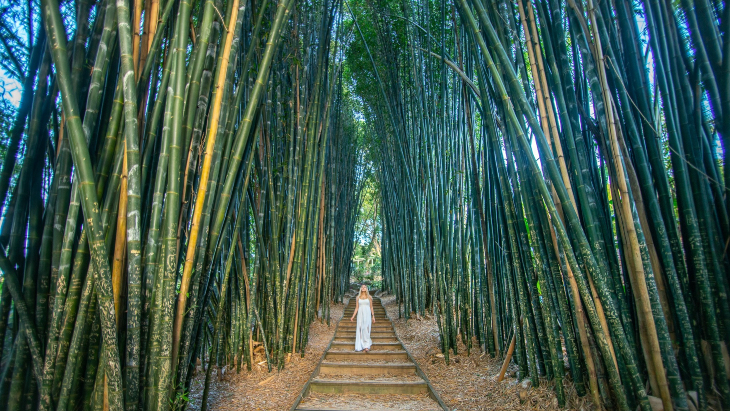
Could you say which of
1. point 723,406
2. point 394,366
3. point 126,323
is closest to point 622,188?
point 723,406

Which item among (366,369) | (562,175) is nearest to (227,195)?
(562,175)

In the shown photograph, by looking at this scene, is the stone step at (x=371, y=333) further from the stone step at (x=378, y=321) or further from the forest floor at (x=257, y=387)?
the forest floor at (x=257, y=387)

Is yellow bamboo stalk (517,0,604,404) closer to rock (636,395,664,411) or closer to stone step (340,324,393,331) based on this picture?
rock (636,395,664,411)

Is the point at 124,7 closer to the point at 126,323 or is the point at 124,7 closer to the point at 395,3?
the point at 126,323

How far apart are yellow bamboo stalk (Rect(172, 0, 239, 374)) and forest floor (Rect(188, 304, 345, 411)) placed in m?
1.06

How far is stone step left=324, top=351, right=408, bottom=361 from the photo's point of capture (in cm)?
344

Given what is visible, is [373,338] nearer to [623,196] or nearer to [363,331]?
[363,331]

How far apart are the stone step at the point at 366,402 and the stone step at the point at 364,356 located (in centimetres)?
93

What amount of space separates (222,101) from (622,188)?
153 cm

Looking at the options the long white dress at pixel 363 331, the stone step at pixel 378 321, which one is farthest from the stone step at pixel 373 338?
the stone step at pixel 378 321

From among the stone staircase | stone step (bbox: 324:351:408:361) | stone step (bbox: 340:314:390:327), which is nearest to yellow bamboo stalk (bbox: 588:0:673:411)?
the stone staircase

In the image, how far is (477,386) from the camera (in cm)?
255

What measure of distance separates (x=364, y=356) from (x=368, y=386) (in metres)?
0.98

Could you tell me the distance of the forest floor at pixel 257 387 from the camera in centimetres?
237
